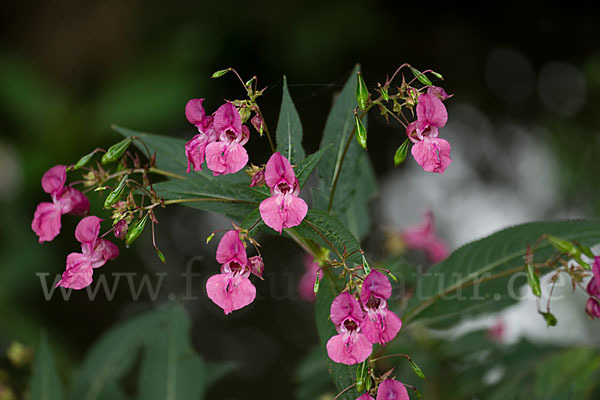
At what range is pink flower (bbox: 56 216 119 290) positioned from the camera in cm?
60

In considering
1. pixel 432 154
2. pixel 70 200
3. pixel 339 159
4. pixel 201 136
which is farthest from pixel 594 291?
pixel 70 200

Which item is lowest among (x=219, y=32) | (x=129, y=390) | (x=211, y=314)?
(x=129, y=390)

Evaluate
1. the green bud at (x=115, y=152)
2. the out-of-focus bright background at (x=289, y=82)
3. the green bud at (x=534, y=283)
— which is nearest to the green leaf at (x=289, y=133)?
the green bud at (x=115, y=152)

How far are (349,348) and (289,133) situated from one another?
0.89ft

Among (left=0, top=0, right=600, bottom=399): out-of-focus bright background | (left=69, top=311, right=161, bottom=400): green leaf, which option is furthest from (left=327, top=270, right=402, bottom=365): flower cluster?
(left=0, top=0, right=600, bottom=399): out-of-focus bright background

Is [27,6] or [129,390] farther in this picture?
[27,6]

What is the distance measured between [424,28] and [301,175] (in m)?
1.83

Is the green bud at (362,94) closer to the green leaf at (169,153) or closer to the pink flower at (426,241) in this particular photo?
the green leaf at (169,153)

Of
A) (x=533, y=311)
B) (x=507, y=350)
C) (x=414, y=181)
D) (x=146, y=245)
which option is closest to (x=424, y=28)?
(x=414, y=181)

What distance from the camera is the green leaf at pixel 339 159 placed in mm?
751

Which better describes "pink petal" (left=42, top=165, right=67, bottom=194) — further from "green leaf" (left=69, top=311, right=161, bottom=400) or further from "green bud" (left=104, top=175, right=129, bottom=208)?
"green leaf" (left=69, top=311, right=161, bottom=400)

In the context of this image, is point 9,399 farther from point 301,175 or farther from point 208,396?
point 208,396

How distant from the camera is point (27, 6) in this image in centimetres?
241

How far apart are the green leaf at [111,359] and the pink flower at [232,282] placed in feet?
1.72
